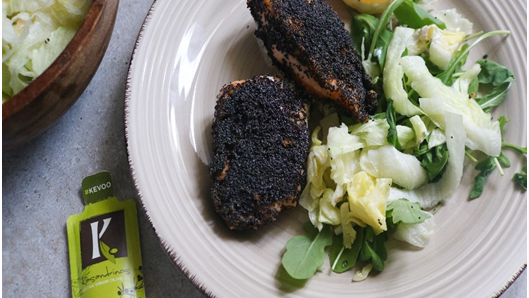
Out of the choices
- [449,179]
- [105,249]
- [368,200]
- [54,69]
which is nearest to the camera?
[54,69]

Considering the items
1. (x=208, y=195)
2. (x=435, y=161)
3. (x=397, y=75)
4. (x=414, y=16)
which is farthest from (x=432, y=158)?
(x=208, y=195)

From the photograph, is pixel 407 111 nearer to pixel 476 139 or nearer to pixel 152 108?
pixel 476 139

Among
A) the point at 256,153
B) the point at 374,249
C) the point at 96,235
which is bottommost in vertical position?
the point at 374,249

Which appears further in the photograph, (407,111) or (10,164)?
(10,164)

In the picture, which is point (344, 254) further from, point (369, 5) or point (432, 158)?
point (369, 5)

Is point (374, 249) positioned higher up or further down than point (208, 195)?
further down

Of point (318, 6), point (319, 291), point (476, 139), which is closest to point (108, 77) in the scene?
point (318, 6)

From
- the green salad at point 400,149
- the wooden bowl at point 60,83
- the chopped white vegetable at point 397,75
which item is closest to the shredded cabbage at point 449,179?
the green salad at point 400,149
